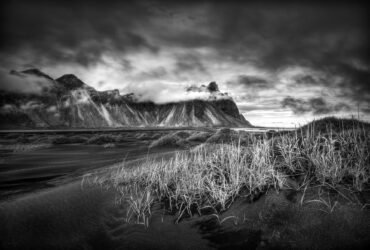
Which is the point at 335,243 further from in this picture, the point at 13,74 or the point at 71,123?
the point at 13,74

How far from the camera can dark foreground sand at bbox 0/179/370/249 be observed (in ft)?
6.66

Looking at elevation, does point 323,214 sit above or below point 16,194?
above

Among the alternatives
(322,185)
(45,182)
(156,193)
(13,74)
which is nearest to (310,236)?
(322,185)

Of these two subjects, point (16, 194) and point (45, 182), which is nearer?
point (16, 194)

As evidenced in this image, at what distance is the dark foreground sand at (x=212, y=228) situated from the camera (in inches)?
79.9

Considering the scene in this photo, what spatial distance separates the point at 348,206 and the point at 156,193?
285 cm

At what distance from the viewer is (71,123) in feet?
548

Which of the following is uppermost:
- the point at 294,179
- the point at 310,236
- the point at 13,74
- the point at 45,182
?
the point at 13,74

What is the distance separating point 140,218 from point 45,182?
371cm

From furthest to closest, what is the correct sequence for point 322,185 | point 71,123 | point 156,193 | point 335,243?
point 71,123, point 156,193, point 322,185, point 335,243

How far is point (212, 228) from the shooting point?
8.01 feet

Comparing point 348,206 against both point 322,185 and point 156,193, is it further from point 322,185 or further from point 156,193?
point 156,193

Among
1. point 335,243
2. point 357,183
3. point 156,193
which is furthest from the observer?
point 156,193

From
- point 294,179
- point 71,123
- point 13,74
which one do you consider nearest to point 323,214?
point 294,179
